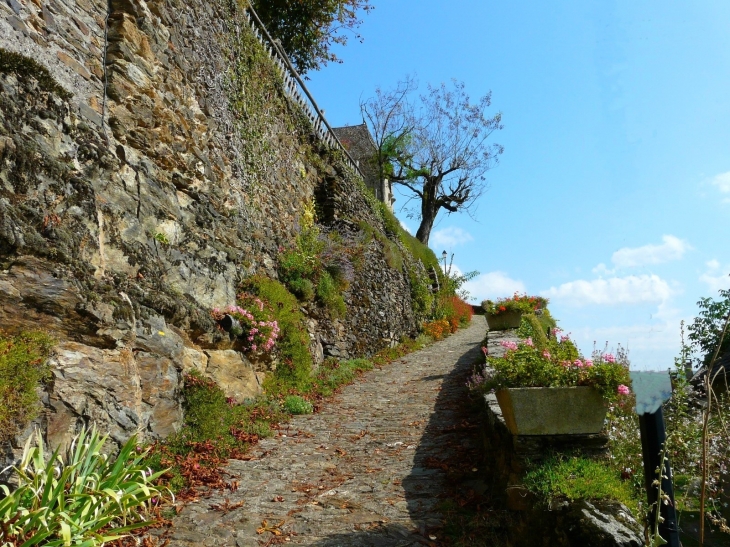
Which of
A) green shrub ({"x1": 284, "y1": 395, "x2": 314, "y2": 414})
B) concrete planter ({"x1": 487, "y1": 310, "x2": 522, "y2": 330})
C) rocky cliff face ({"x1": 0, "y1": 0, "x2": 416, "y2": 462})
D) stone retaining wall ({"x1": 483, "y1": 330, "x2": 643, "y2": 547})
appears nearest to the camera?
stone retaining wall ({"x1": 483, "y1": 330, "x2": 643, "y2": 547})

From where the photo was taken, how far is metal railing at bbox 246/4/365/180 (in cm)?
1183

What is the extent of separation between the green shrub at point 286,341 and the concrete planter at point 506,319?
19.8 feet

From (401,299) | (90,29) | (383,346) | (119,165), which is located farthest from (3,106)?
(401,299)

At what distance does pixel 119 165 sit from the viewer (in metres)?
6.05

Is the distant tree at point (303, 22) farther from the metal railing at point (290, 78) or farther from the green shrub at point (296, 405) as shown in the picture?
the green shrub at point (296, 405)

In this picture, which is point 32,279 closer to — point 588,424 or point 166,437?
point 166,437

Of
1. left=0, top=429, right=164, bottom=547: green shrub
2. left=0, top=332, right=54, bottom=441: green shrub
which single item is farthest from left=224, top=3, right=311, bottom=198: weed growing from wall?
left=0, top=429, right=164, bottom=547: green shrub

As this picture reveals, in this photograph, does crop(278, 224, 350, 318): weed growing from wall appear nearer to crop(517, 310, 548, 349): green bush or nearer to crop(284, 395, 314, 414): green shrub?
crop(284, 395, 314, 414): green shrub

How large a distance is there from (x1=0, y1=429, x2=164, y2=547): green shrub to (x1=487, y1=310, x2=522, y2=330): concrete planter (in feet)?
34.3

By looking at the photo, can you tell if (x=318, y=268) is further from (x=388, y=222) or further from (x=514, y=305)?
(x=388, y=222)

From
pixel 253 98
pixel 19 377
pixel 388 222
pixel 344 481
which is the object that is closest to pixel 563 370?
pixel 344 481

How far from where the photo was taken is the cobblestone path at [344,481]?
401 centimetres

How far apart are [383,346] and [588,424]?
426 inches

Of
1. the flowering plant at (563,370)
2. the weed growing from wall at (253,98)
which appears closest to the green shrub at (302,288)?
the weed growing from wall at (253,98)
